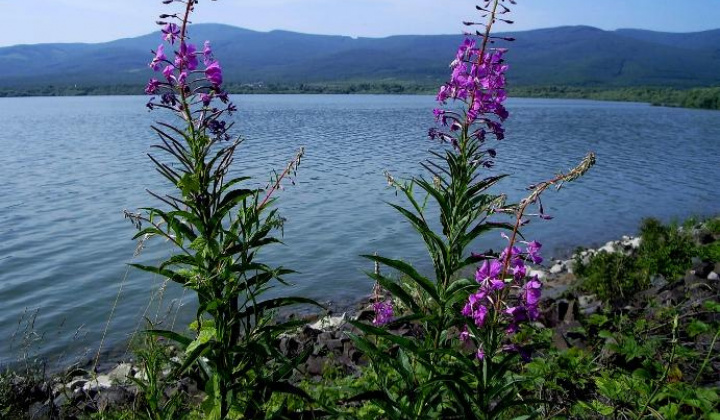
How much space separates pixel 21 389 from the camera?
23.2ft

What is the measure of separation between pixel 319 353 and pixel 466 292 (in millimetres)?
4354

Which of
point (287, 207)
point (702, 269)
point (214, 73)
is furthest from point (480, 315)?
point (287, 207)

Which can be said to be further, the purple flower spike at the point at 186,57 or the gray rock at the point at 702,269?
the gray rock at the point at 702,269

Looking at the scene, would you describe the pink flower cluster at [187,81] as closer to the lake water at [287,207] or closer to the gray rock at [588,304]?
the lake water at [287,207]

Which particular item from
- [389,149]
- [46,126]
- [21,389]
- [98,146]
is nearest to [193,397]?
[21,389]

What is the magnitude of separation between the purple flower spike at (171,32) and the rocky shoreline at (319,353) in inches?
129

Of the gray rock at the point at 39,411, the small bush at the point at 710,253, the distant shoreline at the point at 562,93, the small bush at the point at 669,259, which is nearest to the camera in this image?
the gray rock at the point at 39,411

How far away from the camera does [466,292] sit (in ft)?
12.9

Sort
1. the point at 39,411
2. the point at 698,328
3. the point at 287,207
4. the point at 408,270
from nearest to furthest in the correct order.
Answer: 1. the point at 408,270
2. the point at 698,328
3. the point at 39,411
4. the point at 287,207

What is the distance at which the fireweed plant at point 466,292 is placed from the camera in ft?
11.3

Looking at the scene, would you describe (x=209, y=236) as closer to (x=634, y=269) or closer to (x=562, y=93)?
(x=634, y=269)

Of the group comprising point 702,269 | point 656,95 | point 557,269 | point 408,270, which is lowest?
point 656,95

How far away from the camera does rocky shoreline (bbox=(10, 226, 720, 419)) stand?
6.73 m

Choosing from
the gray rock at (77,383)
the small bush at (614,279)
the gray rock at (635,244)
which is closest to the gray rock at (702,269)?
the small bush at (614,279)
